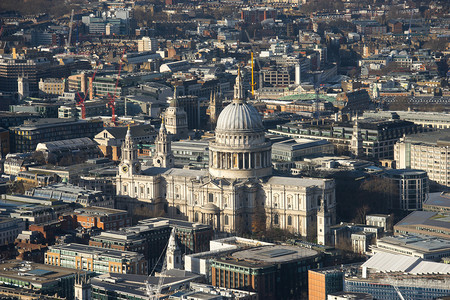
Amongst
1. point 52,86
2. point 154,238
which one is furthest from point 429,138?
point 52,86

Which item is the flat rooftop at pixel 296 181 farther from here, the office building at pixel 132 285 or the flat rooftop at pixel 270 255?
the office building at pixel 132 285

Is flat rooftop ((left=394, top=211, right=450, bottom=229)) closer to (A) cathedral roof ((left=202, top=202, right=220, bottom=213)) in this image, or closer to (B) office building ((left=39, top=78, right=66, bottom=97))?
(A) cathedral roof ((left=202, top=202, right=220, bottom=213))

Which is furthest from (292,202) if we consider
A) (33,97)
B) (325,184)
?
(33,97)

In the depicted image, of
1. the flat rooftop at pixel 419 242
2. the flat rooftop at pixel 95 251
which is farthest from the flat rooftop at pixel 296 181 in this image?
the flat rooftop at pixel 95 251

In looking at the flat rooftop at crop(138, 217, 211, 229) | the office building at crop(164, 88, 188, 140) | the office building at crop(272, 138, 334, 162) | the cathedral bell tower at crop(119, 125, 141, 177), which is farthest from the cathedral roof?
the office building at crop(164, 88, 188, 140)

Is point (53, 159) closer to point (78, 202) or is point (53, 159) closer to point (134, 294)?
point (78, 202)
